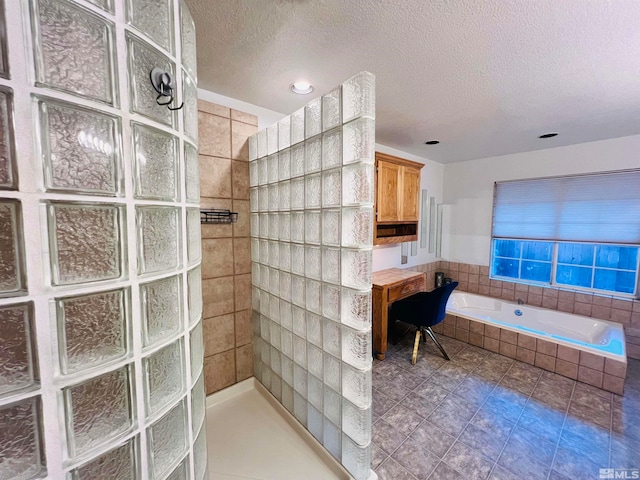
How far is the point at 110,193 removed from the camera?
538mm

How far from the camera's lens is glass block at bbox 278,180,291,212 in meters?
1.60

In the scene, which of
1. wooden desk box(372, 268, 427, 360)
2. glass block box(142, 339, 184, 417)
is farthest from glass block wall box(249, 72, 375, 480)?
wooden desk box(372, 268, 427, 360)

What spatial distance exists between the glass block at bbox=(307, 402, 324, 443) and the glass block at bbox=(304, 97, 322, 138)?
159 centimetres

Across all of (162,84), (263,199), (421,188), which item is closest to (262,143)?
(263,199)

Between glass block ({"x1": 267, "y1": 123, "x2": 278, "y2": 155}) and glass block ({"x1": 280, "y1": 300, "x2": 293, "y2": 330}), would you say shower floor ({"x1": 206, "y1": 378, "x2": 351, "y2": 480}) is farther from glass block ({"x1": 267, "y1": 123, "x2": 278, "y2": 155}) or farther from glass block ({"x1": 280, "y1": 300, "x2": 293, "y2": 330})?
glass block ({"x1": 267, "y1": 123, "x2": 278, "y2": 155})

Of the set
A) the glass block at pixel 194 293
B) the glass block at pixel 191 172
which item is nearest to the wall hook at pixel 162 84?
the glass block at pixel 191 172

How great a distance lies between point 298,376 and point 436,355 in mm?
1770

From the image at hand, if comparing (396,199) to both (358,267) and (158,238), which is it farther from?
(158,238)

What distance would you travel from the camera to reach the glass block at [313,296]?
1.41 meters

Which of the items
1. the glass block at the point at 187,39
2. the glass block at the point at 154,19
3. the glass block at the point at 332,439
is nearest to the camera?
the glass block at the point at 154,19

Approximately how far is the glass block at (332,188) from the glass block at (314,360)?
2.69ft

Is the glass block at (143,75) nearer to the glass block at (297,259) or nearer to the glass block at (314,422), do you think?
the glass block at (297,259)

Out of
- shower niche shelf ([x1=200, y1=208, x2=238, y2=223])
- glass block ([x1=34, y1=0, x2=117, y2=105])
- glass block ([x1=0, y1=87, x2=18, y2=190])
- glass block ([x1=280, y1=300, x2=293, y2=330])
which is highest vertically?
glass block ([x1=34, y1=0, x2=117, y2=105])

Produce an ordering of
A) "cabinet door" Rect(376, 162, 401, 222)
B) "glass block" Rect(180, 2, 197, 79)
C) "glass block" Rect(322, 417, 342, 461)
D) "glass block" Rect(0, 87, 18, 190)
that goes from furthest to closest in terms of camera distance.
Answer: "cabinet door" Rect(376, 162, 401, 222) → "glass block" Rect(322, 417, 342, 461) → "glass block" Rect(180, 2, 197, 79) → "glass block" Rect(0, 87, 18, 190)
